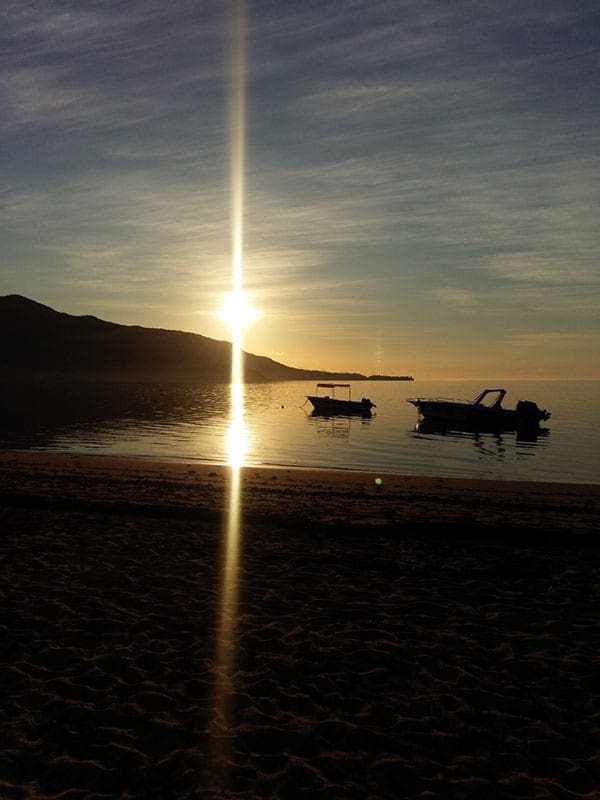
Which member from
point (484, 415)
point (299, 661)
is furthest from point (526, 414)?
point (299, 661)

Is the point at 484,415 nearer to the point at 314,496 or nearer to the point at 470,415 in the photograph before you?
the point at 470,415

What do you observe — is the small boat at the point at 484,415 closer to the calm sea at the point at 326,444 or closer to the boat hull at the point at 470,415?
the boat hull at the point at 470,415

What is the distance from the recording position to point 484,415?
73875 mm

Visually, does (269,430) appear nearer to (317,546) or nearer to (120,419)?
(120,419)

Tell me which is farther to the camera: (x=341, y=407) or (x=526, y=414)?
(x=341, y=407)

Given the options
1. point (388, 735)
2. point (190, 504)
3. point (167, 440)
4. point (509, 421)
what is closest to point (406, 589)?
point (388, 735)

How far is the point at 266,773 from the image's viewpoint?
219 inches

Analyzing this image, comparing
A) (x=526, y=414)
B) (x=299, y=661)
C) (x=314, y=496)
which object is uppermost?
(x=526, y=414)

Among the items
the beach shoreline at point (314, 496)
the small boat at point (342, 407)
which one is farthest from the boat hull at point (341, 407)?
the beach shoreline at point (314, 496)

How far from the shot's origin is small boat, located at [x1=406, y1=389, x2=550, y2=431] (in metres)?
72.2

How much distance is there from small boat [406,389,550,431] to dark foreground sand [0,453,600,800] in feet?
194

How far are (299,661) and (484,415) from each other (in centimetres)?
6963

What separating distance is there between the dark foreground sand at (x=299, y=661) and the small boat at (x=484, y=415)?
59050 millimetres

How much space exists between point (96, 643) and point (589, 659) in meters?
6.46
